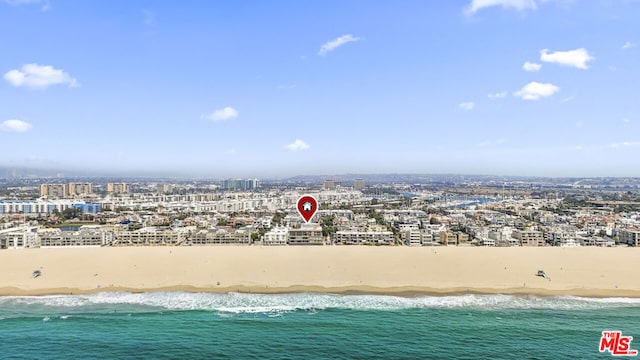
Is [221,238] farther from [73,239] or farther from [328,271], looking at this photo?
[328,271]

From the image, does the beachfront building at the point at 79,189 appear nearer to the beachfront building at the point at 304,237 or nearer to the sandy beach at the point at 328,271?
the sandy beach at the point at 328,271

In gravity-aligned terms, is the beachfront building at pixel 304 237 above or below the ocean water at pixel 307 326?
above

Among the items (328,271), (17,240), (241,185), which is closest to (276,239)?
(328,271)

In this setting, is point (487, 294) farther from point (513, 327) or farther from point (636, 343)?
point (636, 343)

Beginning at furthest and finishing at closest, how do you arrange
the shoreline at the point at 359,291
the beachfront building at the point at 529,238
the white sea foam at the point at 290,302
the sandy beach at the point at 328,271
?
the beachfront building at the point at 529,238 < the sandy beach at the point at 328,271 < the shoreline at the point at 359,291 < the white sea foam at the point at 290,302

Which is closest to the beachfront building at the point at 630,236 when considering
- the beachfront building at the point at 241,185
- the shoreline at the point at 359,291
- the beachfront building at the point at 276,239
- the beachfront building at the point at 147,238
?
the shoreline at the point at 359,291

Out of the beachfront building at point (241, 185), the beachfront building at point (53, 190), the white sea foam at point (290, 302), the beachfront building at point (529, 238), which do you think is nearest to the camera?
the white sea foam at point (290, 302)
